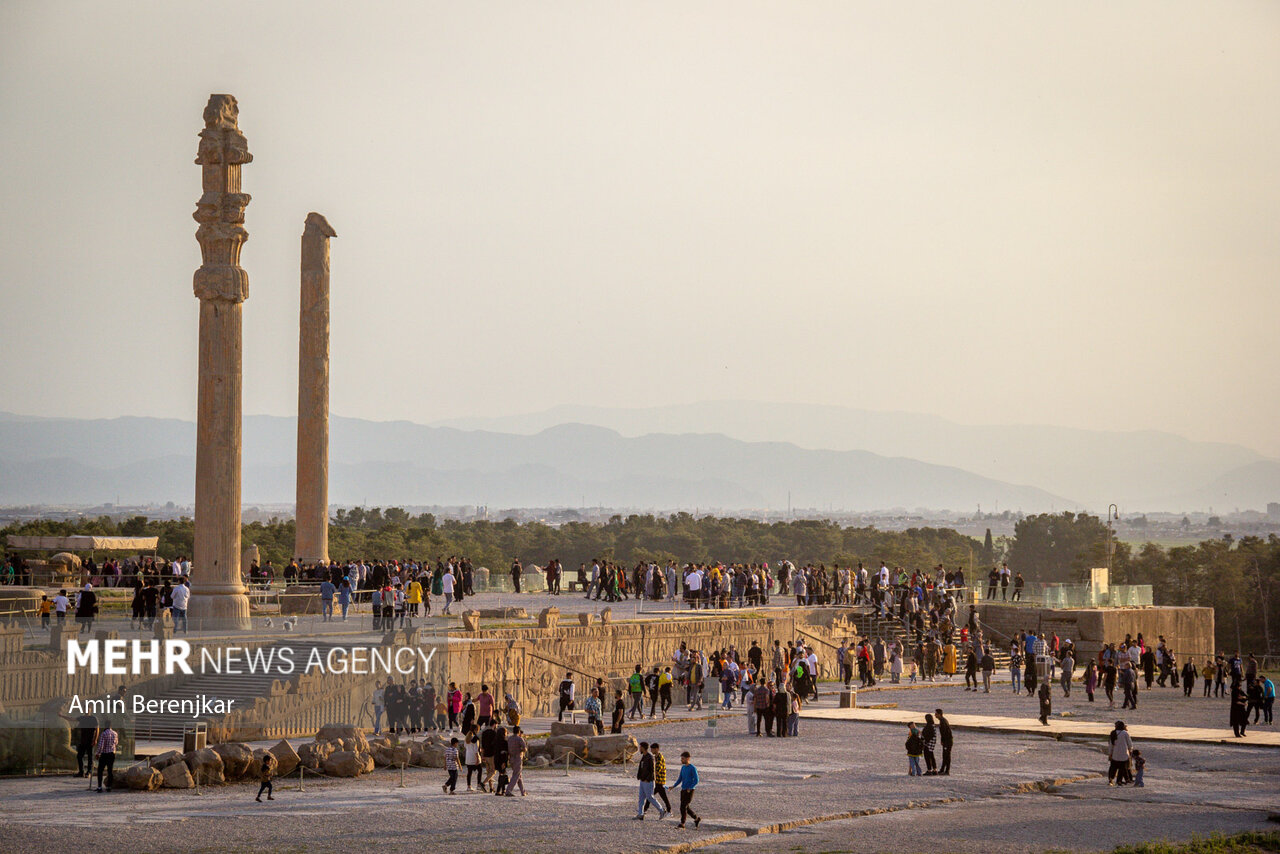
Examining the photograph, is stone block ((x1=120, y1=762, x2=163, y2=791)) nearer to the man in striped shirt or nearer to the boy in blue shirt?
the man in striped shirt

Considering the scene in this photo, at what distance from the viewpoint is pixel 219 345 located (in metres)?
30.2

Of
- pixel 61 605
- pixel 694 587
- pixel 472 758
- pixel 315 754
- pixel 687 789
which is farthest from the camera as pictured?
pixel 694 587

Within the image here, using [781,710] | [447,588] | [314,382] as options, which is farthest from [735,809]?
[314,382]

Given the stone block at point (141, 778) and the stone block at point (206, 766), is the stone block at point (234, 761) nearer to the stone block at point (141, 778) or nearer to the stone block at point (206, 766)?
the stone block at point (206, 766)

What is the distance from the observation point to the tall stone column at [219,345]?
30.0m

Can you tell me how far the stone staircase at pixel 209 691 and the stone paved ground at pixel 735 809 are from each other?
10.0 feet

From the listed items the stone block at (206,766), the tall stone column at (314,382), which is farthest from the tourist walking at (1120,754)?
the tall stone column at (314,382)

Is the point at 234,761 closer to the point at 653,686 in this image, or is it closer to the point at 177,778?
the point at 177,778

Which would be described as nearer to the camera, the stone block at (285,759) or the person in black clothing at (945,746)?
the stone block at (285,759)

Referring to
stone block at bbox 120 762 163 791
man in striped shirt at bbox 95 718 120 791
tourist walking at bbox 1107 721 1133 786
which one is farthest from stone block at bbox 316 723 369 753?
tourist walking at bbox 1107 721 1133 786

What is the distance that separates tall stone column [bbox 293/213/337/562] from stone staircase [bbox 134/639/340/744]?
36.8 ft

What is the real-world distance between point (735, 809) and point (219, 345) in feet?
50.7

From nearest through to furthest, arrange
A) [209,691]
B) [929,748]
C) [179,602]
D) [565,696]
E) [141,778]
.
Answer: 1. [141,778]
2. [929,748]
3. [209,691]
4. [179,602]
5. [565,696]

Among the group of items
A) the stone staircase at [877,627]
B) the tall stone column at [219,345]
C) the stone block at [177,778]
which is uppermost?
the tall stone column at [219,345]
